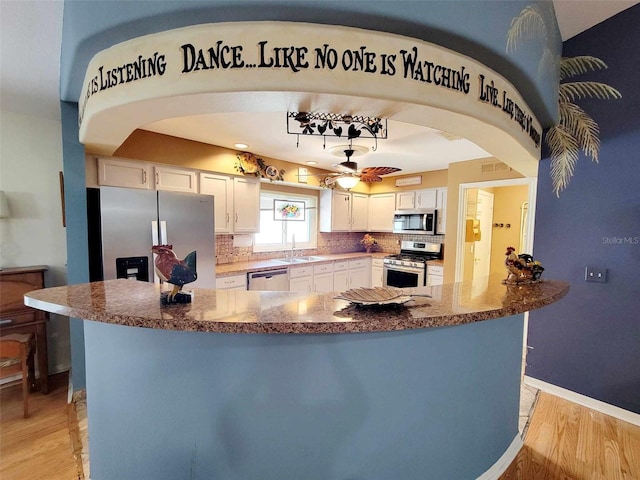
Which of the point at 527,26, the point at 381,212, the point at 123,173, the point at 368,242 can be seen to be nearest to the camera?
the point at 527,26

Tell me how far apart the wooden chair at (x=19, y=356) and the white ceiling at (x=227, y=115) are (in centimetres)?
197

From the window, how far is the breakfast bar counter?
10.2ft

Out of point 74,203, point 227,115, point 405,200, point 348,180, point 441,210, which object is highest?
point 227,115

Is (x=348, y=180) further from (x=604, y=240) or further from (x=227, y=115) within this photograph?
(x=604, y=240)

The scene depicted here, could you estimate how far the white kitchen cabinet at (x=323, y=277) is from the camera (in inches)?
184

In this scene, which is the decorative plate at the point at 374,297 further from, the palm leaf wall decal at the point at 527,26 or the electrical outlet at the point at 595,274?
the electrical outlet at the point at 595,274

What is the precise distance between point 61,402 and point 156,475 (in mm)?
1770

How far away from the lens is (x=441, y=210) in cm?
480

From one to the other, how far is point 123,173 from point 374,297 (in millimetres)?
2852

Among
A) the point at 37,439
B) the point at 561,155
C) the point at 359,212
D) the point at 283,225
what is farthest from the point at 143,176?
the point at 561,155

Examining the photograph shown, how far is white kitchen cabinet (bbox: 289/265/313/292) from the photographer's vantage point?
4331 millimetres

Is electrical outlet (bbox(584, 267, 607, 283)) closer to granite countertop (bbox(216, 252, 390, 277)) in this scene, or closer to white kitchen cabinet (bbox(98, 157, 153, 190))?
granite countertop (bbox(216, 252, 390, 277))

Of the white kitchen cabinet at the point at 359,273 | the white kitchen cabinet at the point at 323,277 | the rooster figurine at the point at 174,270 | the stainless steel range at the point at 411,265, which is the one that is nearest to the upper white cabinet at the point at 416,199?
the stainless steel range at the point at 411,265

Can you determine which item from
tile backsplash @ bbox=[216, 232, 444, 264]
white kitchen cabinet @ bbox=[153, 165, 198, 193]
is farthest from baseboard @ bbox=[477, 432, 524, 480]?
white kitchen cabinet @ bbox=[153, 165, 198, 193]
